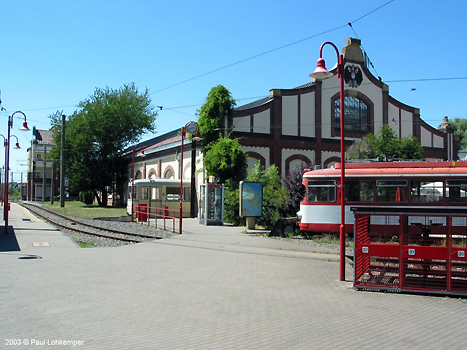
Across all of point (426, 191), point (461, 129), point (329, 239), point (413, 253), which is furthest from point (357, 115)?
point (461, 129)

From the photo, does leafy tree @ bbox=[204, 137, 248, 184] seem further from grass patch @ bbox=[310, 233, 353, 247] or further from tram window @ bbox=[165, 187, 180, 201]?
grass patch @ bbox=[310, 233, 353, 247]

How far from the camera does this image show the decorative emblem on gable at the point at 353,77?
121ft

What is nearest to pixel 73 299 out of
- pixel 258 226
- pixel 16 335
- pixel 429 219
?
pixel 16 335

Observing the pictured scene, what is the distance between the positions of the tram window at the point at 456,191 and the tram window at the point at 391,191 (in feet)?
4.89

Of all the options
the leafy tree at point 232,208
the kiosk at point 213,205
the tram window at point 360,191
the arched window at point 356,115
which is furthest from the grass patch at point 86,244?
the arched window at point 356,115

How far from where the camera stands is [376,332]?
640 cm

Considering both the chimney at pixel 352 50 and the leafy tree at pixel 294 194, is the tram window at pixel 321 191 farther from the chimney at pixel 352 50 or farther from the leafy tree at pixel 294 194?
the chimney at pixel 352 50

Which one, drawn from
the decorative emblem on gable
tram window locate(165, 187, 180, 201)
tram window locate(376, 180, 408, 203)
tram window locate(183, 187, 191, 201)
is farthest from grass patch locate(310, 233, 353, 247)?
the decorative emblem on gable

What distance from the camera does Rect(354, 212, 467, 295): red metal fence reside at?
8875mm

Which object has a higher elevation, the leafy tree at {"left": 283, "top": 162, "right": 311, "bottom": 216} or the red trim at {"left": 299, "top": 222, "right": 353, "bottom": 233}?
the leafy tree at {"left": 283, "top": 162, "right": 311, "bottom": 216}

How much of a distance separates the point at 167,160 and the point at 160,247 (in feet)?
84.0

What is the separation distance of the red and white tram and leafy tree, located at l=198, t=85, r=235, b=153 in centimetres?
1315

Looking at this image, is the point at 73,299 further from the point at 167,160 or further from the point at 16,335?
the point at 167,160

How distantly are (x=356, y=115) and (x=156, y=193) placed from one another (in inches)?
696
